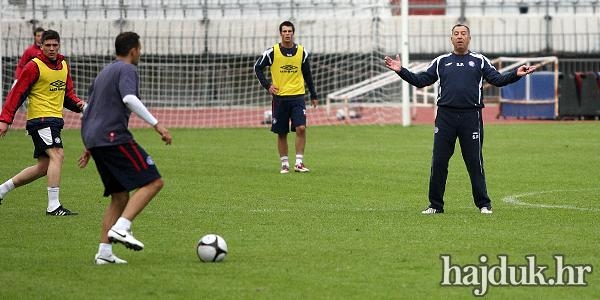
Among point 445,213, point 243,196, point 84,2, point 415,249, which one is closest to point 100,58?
point 84,2

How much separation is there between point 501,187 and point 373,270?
7534 millimetres

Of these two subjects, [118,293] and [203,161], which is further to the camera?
[203,161]

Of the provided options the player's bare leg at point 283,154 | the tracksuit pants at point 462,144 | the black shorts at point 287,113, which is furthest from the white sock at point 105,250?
the black shorts at point 287,113

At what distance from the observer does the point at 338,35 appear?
121 feet

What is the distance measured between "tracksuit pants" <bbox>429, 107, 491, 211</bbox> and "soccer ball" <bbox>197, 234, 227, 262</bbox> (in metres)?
4.09

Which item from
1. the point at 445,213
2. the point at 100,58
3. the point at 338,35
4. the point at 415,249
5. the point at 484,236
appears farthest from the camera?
the point at 338,35

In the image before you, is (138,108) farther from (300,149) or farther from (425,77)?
(300,149)

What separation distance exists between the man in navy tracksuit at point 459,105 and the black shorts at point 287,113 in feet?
21.2

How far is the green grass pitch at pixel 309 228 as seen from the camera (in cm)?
948

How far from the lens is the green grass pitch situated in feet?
31.1

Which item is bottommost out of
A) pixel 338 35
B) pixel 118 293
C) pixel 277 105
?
pixel 118 293

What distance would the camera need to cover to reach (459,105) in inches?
547

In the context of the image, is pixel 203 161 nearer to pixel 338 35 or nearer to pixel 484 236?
pixel 484 236

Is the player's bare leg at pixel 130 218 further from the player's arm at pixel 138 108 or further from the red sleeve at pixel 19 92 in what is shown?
the red sleeve at pixel 19 92
